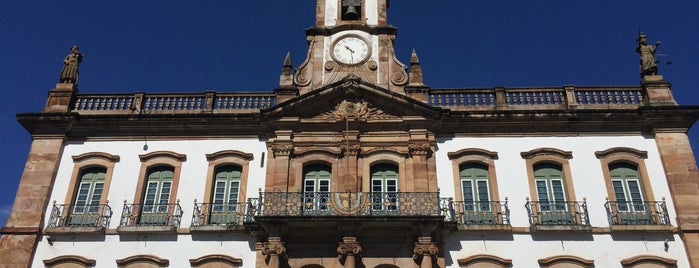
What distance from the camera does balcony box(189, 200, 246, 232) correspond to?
60.9ft

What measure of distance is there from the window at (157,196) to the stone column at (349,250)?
549 cm

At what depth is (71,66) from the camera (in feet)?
72.3

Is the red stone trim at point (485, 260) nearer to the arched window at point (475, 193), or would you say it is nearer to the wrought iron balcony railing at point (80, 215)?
the arched window at point (475, 193)

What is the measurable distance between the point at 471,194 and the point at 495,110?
2.92 meters

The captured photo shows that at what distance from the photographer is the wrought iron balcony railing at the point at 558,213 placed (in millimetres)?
18453

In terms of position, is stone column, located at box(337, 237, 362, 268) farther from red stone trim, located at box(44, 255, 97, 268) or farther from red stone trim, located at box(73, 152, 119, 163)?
red stone trim, located at box(73, 152, 119, 163)

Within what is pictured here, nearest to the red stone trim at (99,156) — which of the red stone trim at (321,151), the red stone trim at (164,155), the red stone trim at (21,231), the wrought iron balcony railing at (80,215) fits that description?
the red stone trim at (164,155)

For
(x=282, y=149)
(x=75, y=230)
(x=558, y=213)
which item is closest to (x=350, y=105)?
(x=282, y=149)

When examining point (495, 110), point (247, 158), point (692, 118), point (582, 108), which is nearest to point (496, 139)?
point (495, 110)

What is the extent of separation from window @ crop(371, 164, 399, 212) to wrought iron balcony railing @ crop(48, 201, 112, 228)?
808cm


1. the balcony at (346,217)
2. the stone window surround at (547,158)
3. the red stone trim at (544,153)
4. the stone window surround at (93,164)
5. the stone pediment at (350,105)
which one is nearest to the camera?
the balcony at (346,217)

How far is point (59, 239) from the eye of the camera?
1877 centimetres

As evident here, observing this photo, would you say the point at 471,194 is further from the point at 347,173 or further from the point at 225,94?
the point at 225,94

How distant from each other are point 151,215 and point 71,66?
6699 millimetres
